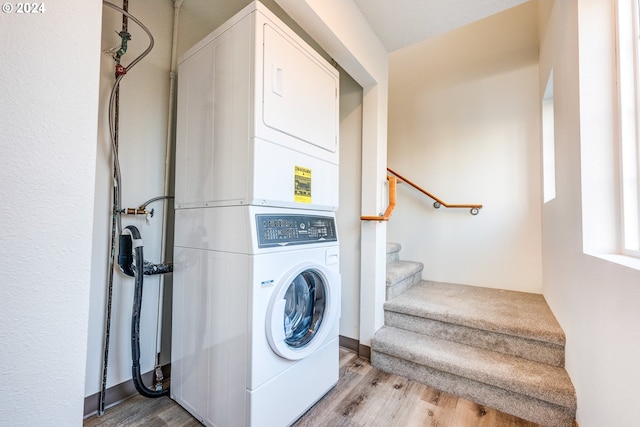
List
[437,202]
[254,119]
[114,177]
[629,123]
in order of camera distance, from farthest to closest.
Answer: [437,202]
[114,177]
[254,119]
[629,123]

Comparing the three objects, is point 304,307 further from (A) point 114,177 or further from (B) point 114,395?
(A) point 114,177

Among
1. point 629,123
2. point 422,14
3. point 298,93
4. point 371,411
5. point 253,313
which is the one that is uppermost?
point 422,14

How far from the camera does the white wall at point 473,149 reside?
2.56 metres

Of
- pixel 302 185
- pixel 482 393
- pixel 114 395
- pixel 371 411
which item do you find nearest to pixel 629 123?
pixel 302 185

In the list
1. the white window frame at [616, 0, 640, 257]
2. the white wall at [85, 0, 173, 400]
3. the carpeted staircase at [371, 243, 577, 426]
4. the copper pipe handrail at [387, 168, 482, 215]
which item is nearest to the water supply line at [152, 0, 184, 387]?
the white wall at [85, 0, 173, 400]

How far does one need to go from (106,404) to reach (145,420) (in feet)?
0.94

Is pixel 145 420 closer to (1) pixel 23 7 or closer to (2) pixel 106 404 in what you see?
(2) pixel 106 404

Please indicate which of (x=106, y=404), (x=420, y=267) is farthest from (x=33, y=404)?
(x=420, y=267)

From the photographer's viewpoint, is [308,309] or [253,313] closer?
[253,313]

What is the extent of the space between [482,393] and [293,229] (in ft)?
4.95

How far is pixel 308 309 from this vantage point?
160 cm

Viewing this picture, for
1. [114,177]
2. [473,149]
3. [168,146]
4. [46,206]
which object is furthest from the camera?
[473,149]

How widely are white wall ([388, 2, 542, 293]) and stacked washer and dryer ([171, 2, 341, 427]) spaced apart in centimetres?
179

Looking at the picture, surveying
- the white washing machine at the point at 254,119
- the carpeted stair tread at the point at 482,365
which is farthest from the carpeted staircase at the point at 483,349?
the white washing machine at the point at 254,119
